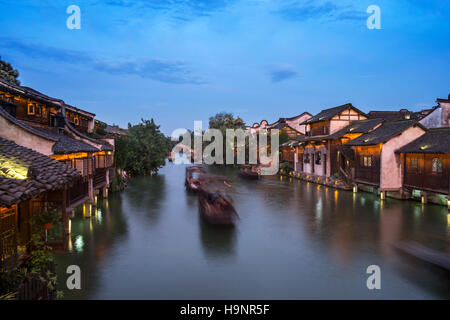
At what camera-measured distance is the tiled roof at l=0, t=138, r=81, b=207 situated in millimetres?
6891

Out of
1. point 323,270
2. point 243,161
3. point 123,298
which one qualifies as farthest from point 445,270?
point 243,161

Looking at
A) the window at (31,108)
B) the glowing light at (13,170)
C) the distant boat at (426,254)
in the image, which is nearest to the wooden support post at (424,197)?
A: the distant boat at (426,254)

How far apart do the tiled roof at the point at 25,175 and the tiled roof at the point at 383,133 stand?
87.1 feet

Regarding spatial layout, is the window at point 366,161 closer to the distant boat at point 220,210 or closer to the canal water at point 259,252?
the canal water at point 259,252

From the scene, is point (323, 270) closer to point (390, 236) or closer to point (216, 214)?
point (390, 236)

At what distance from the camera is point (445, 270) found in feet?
41.7

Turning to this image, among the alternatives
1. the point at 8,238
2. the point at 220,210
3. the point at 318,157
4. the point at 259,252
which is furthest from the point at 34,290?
the point at 318,157

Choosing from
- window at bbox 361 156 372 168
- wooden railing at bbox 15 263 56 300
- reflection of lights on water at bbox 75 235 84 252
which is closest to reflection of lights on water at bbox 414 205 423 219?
window at bbox 361 156 372 168

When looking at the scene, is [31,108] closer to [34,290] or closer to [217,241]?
[217,241]

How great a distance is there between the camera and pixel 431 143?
25.4m

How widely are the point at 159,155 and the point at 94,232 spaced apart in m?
34.5

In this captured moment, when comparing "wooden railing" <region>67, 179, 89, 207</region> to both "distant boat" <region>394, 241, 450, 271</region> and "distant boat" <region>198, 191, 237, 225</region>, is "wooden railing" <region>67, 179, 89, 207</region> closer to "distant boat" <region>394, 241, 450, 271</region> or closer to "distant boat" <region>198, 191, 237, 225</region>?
"distant boat" <region>198, 191, 237, 225</region>

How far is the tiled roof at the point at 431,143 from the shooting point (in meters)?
23.6

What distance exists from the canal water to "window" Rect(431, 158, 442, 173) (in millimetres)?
2838
